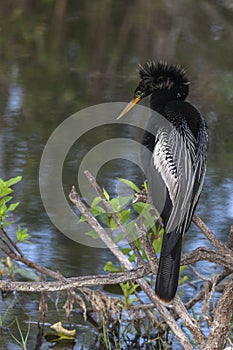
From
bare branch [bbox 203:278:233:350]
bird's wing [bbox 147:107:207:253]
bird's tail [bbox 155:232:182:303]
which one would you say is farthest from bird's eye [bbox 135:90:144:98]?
bare branch [bbox 203:278:233:350]

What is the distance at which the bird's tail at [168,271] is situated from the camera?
2.58m

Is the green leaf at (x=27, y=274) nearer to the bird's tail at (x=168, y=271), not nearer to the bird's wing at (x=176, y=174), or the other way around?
the bird's wing at (x=176, y=174)

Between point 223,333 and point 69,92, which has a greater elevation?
point 223,333

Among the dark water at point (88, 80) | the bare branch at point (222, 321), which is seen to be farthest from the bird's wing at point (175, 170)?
the dark water at point (88, 80)

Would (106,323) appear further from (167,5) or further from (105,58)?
(167,5)

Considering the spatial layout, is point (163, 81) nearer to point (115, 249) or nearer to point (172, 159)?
point (172, 159)


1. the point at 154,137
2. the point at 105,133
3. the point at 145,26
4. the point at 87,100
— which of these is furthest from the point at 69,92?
the point at 154,137

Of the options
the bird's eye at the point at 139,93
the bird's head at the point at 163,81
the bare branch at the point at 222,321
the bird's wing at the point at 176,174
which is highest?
the bird's head at the point at 163,81

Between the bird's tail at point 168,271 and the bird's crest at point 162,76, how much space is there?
603mm

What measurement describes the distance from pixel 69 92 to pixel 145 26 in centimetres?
210

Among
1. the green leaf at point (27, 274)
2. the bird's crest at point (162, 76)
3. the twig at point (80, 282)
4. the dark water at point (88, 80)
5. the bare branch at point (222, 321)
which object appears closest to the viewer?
the twig at point (80, 282)

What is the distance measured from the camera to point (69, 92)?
6.64m

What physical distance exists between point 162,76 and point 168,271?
2.38 ft

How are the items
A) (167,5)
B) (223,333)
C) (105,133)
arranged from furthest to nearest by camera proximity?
(167,5) → (105,133) → (223,333)
